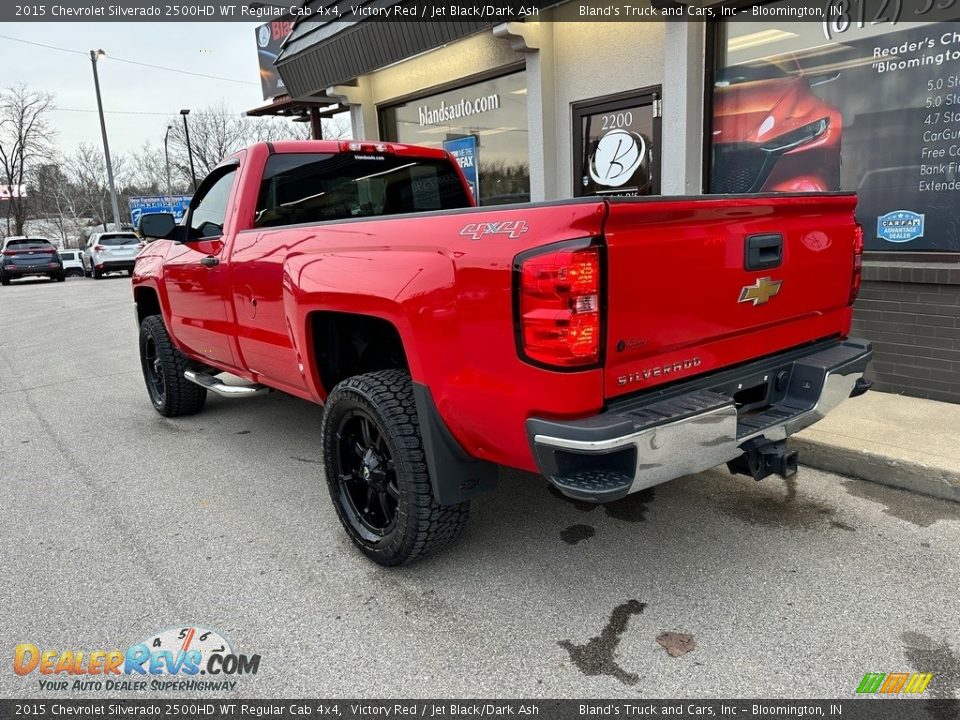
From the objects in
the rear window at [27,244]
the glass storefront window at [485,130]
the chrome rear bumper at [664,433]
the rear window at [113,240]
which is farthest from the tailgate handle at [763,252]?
the rear window at [27,244]

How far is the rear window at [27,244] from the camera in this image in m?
24.0

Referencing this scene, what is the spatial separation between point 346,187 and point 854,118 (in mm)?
3892

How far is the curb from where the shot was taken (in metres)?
3.58

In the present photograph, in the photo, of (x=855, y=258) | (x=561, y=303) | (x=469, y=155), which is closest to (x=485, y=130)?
(x=469, y=155)

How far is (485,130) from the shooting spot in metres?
8.83

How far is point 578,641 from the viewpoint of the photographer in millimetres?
2527

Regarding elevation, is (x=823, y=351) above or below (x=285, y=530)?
above

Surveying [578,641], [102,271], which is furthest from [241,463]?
[102,271]

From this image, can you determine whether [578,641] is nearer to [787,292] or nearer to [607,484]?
[607,484]

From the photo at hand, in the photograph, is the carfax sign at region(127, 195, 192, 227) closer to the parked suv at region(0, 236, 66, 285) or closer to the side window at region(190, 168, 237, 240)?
the parked suv at region(0, 236, 66, 285)

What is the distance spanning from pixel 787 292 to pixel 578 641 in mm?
1657

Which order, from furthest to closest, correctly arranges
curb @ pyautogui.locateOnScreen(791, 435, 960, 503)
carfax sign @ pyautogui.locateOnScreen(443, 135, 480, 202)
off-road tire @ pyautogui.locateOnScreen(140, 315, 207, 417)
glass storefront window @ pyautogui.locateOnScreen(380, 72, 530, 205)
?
carfax sign @ pyautogui.locateOnScreen(443, 135, 480, 202) < glass storefront window @ pyautogui.locateOnScreen(380, 72, 530, 205) < off-road tire @ pyautogui.locateOnScreen(140, 315, 207, 417) < curb @ pyautogui.locateOnScreen(791, 435, 960, 503)

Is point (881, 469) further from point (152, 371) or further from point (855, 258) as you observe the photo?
point (152, 371)

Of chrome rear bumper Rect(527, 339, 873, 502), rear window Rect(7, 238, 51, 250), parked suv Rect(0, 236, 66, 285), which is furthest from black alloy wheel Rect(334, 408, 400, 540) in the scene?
rear window Rect(7, 238, 51, 250)
